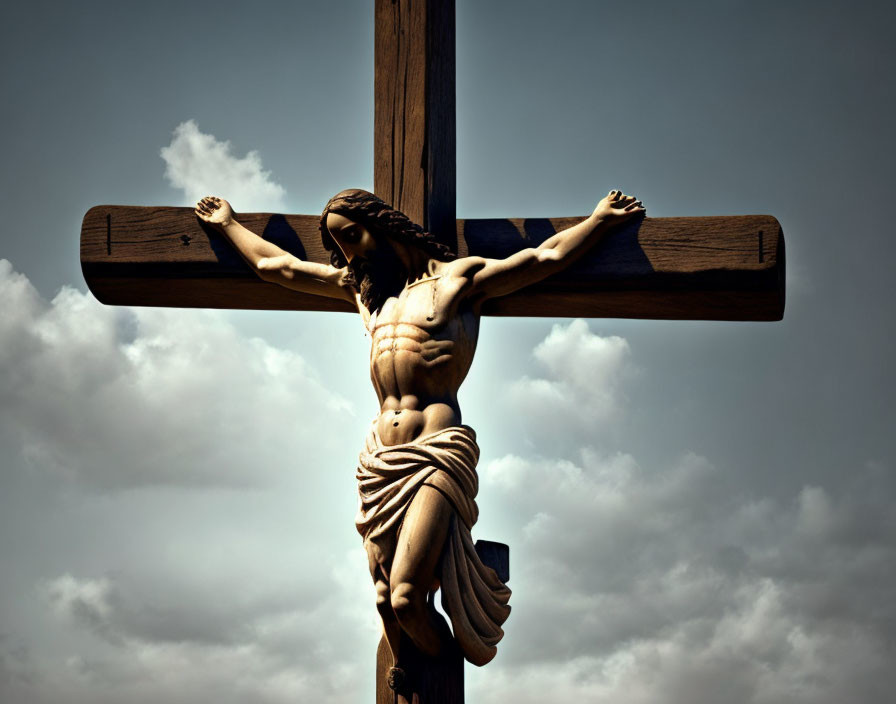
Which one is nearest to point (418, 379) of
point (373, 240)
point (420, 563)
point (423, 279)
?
point (423, 279)

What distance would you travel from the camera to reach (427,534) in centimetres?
500

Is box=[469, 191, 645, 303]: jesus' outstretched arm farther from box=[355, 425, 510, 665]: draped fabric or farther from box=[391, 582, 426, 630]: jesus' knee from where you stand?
box=[391, 582, 426, 630]: jesus' knee

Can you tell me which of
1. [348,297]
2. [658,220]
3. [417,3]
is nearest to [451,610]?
[348,297]

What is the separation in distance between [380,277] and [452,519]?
3.13 feet

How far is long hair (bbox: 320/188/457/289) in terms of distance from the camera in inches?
213

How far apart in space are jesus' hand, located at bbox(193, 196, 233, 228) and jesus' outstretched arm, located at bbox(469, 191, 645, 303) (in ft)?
3.29

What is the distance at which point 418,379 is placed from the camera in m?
5.28

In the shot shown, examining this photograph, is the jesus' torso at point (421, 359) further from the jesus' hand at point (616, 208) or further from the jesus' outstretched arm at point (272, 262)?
the jesus' hand at point (616, 208)

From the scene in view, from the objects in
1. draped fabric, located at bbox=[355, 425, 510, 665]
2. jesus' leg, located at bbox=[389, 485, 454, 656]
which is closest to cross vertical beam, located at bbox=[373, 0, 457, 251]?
draped fabric, located at bbox=[355, 425, 510, 665]

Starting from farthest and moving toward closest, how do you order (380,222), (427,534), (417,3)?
(417,3), (380,222), (427,534)

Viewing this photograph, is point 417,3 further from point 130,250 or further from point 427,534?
point 427,534

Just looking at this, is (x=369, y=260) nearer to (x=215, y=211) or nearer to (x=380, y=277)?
(x=380, y=277)

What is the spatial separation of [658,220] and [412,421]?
4.00 ft

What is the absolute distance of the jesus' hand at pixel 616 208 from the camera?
223 inches
